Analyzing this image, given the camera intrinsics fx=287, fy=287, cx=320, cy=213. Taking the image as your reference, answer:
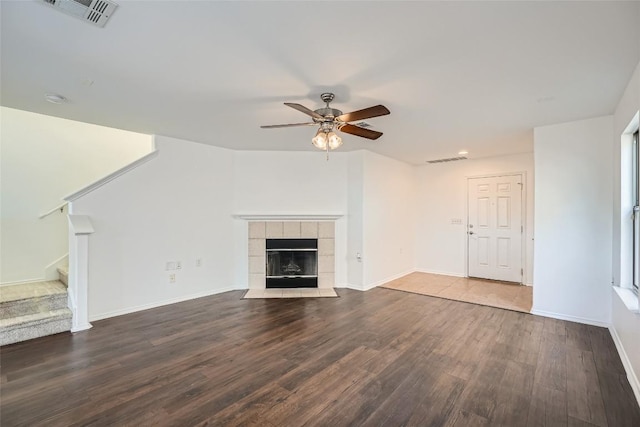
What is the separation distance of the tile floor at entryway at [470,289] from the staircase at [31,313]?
4614 millimetres

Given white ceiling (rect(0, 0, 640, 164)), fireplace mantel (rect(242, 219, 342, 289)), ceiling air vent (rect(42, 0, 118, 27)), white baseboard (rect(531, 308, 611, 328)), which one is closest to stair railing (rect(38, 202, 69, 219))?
white ceiling (rect(0, 0, 640, 164))

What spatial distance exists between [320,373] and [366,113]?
2255mm

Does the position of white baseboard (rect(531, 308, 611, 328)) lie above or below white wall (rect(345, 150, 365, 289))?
below

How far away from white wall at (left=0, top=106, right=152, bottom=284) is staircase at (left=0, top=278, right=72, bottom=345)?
548 mm

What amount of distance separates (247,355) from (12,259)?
11.9 feet

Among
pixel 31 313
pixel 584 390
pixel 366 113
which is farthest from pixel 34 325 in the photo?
pixel 584 390

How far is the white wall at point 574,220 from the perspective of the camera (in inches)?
131

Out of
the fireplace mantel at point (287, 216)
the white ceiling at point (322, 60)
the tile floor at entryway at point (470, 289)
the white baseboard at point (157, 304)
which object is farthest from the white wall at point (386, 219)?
the white baseboard at point (157, 304)

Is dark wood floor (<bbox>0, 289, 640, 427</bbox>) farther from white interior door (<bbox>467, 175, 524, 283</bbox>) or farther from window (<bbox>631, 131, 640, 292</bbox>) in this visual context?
white interior door (<bbox>467, 175, 524, 283</bbox>)

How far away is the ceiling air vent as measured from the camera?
1576 mm

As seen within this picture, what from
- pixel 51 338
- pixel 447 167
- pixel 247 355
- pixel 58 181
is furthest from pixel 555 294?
pixel 58 181

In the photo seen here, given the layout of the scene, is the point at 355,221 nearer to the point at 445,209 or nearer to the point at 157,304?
the point at 445,209

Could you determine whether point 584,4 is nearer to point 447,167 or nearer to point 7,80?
point 7,80

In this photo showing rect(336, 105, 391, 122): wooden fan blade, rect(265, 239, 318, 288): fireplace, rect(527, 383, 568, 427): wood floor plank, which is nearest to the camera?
rect(527, 383, 568, 427): wood floor plank
